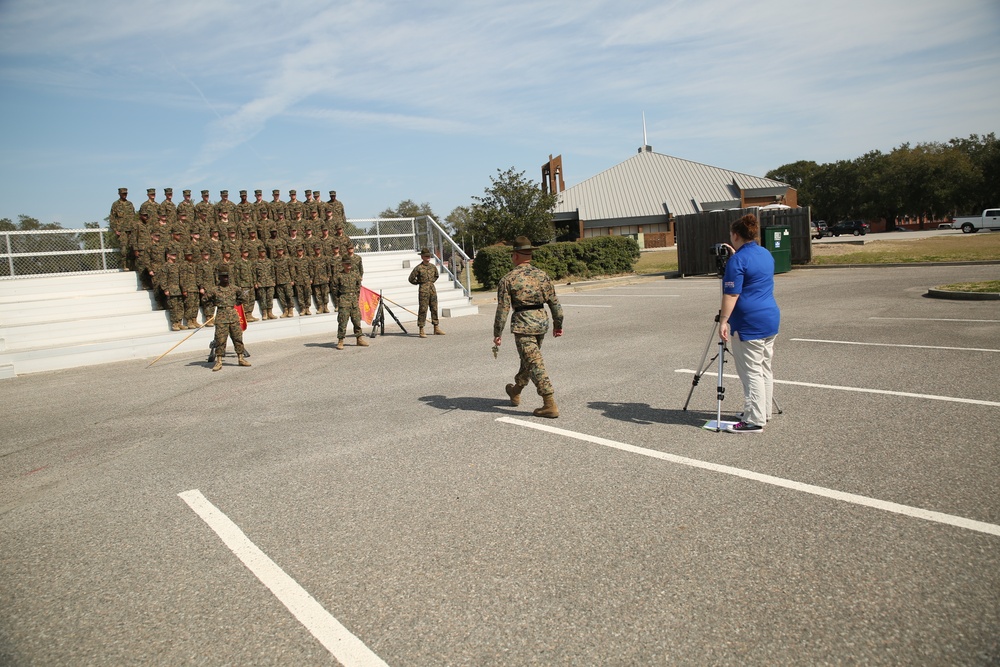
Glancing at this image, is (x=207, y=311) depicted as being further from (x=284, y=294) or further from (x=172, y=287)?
(x=284, y=294)

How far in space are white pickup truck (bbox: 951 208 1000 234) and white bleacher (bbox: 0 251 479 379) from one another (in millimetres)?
44961

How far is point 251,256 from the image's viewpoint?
17.3 meters

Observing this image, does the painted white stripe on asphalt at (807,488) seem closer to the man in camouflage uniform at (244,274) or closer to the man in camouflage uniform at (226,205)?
the man in camouflage uniform at (244,274)

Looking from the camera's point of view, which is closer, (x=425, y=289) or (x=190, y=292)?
(x=425, y=289)

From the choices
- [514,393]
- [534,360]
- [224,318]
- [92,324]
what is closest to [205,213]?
[92,324]

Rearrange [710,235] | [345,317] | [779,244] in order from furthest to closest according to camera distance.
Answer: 1. [710,235]
2. [779,244]
3. [345,317]

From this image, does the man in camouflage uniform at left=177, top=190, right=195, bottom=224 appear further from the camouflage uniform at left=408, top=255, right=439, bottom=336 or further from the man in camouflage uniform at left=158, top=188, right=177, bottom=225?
the camouflage uniform at left=408, top=255, right=439, bottom=336

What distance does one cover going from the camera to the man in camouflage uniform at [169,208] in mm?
16750

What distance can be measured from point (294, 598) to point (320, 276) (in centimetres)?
1518

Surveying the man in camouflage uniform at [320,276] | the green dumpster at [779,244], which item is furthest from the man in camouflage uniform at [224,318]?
the green dumpster at [779,244]

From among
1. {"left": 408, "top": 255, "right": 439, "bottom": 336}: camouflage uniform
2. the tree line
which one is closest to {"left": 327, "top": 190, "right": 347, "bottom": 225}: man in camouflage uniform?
{"left": 408, "top": 255, "right": 439, "bottom": 336}: camouflage uniform

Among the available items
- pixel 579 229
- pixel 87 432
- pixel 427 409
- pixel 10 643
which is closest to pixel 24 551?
pixel 10 643

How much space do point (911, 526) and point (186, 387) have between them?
9429 mm

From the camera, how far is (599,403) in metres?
7.41
